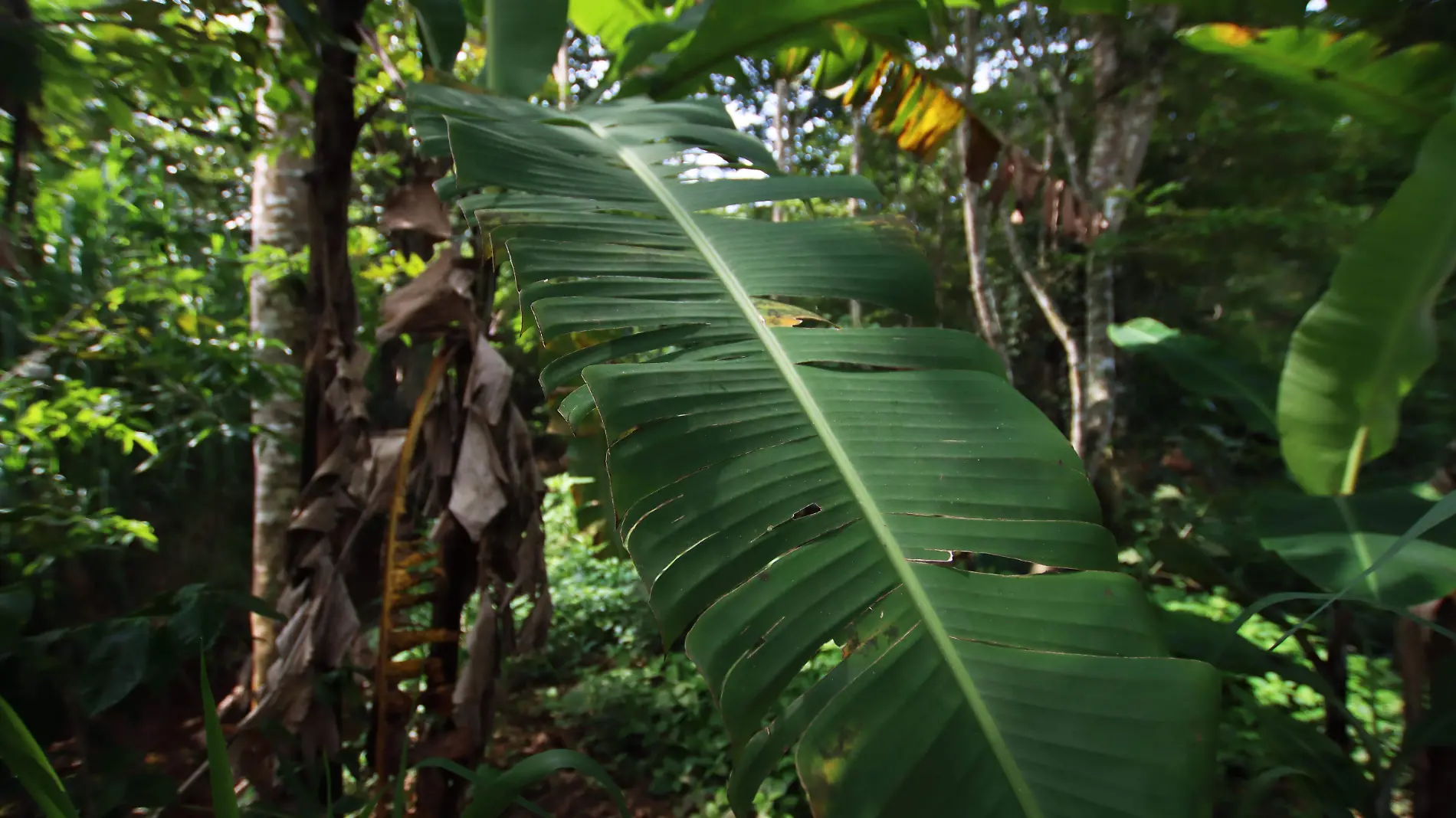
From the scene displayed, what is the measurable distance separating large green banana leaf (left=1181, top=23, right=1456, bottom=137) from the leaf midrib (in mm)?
1248

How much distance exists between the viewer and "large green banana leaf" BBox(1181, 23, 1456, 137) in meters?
1.30

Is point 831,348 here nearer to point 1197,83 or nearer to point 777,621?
point 777,621

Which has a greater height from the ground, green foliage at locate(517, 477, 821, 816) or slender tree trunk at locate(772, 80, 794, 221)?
slender tree trunk at locate(772, 80, 794, 221)

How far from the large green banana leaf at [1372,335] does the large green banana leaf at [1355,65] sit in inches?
10.8

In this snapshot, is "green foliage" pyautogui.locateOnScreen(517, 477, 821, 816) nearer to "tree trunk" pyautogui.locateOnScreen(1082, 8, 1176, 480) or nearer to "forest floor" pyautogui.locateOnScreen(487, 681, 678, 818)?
"forest floor" pyautogui.locateOnScreen(487, 681, 678, 818)

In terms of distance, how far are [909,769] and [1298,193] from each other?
16.6 feet

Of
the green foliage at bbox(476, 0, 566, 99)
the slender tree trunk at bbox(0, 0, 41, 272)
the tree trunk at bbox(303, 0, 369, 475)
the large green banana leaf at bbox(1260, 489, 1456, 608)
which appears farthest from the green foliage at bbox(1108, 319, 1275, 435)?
the slender tree trunk at bbox(0, 0, 41, 272)

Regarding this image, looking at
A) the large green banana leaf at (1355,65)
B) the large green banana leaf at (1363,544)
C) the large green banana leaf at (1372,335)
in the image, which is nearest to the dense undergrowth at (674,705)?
the large green banana leaf at (1363,544)

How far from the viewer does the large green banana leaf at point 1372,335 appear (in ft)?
3.62

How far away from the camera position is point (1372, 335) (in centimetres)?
121

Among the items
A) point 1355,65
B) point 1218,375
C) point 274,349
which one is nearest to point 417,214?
point 274,349

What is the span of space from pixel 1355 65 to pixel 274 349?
9.76ft

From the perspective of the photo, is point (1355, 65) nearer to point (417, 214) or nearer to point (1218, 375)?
point (1218, 375)

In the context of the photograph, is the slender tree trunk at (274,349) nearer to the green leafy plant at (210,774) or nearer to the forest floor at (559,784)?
the forest floor at (559,784)
